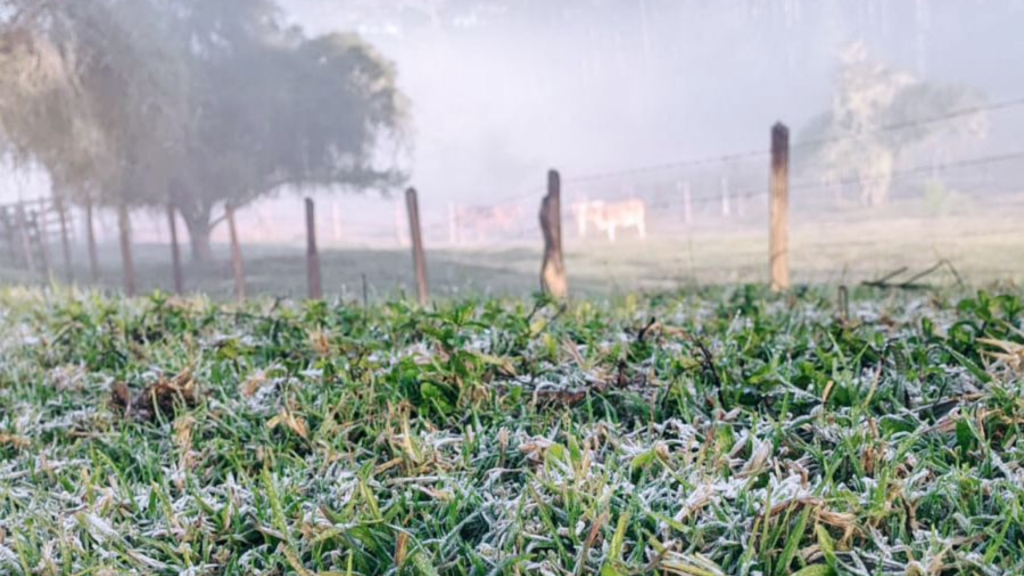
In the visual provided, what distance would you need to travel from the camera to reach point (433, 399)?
109 cm

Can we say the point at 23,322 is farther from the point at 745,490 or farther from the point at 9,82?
the point at 9,82

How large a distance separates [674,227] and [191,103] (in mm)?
7658

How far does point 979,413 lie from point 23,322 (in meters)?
2.75

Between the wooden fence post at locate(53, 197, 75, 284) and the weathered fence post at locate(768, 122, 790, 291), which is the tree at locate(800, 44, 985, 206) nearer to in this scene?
the weathered fence post at locate(768, 122, 790, 291)

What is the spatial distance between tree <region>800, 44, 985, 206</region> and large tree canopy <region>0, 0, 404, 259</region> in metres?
7.44

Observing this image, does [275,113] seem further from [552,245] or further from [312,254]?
[552,245]

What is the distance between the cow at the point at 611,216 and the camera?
12.4 metres

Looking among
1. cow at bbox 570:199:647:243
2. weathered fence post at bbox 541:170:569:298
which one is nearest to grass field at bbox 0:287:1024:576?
weathered fence post at bbox 541:170:569:298

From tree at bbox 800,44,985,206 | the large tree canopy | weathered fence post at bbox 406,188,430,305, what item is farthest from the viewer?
tree at bbox 800,44,985,206

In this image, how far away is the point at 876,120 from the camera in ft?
44.2

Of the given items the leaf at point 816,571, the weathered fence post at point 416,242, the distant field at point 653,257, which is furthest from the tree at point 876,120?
the leaf at point 816,571

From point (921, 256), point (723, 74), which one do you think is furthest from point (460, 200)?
point (921, 256)

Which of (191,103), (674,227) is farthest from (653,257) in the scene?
(191,103)

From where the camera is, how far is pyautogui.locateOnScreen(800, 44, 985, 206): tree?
38.8 feet
